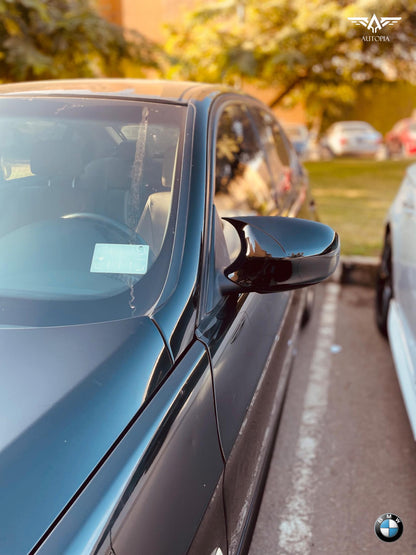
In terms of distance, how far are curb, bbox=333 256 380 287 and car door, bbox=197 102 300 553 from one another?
3013mm

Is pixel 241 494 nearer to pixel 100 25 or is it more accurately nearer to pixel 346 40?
pixel 100 25

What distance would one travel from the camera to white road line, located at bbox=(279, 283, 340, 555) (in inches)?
91.5

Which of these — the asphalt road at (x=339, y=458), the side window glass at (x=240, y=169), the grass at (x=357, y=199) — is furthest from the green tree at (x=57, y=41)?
the asphalt road at (x=339, y=458)

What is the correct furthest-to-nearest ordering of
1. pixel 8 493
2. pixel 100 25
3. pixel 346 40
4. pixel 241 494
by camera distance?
pixel 346 40, pixel 100 25, pixel 241 494, pixel 8 493

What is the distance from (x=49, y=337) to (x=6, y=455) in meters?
0.35

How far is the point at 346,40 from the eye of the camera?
13484 mm

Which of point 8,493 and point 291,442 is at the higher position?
point 8,493

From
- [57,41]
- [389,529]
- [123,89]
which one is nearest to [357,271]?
[389,529]

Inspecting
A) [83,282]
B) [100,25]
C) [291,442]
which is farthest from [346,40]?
[83,282]

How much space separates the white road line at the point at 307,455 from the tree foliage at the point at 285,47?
9874mm

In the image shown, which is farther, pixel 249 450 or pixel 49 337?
pixel 249 450

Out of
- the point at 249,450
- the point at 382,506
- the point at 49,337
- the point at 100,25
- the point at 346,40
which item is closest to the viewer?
the point at 49,337

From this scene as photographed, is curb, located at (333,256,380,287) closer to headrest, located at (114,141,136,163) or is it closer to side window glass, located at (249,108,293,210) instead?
side window glass, located at (249,108,293,210)

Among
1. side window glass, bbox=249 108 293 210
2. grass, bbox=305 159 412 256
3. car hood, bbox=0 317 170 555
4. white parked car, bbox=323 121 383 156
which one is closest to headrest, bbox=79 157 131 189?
car hood, bbox=0 317 170 555
